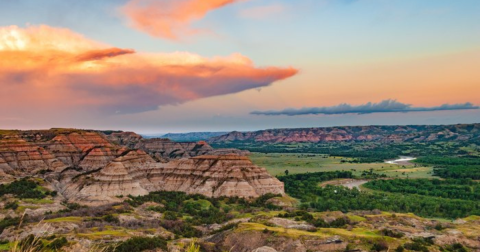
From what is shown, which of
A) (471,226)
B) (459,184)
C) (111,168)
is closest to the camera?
(471,226)

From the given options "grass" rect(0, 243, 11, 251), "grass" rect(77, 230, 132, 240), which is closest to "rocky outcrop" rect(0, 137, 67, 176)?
"grass" rect(0, 243, 11, 251)

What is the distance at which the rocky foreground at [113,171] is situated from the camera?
308 feet

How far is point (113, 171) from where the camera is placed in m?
96.3

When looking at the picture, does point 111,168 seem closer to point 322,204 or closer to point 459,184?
point 322,204

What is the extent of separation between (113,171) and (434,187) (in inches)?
4211

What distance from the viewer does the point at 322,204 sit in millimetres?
90375

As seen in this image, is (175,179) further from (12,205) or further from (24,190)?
(12,205)

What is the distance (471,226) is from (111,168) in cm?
8596

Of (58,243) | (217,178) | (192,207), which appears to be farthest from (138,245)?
(217,178)

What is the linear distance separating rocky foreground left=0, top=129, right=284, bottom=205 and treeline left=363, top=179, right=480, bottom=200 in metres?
44.9

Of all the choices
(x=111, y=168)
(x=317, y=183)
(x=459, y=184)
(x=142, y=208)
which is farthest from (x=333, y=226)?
(x=459, y=184)

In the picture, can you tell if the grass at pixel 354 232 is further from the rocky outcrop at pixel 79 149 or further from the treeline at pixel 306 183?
the rocky outcrop at pixel 79 149

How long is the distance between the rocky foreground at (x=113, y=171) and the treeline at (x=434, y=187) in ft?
147

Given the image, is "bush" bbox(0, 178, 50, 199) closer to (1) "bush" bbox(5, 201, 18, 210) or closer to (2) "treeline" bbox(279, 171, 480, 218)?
(1) "bush" bbox(5, 201, 18, 210)
